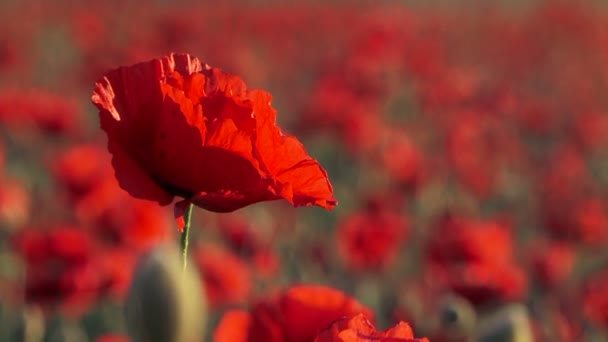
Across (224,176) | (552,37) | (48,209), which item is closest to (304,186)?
(224,176)

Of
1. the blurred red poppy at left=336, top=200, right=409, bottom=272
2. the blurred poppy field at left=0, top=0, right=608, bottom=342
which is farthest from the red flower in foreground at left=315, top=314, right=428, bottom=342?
the blurred red poppy at left=336, top=200, right=409, bottom=272

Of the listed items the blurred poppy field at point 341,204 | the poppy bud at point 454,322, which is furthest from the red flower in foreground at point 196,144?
the poppy bud at point 454,322

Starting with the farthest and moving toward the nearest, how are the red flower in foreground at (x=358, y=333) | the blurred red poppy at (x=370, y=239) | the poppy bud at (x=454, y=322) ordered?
the blurred red poppy at (x=370, y=239) → the poppy bud at (x=454, y=322) → the red flower in foreground at (x=358, y=333)

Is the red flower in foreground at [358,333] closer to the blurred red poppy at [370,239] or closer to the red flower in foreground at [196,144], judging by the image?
the red flower in foreground at [196,144]

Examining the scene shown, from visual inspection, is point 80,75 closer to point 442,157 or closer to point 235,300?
point 442,157

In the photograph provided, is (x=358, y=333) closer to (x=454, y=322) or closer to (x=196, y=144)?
(x=196, y=144)

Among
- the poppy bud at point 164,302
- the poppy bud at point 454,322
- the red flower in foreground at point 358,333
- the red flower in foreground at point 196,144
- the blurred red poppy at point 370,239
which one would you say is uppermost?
the blurred red poppy at point 370,239

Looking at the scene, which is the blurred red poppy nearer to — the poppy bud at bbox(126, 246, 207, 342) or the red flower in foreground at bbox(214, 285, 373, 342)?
the red flower in foreground at bbox(214, 285, 373, 342)
